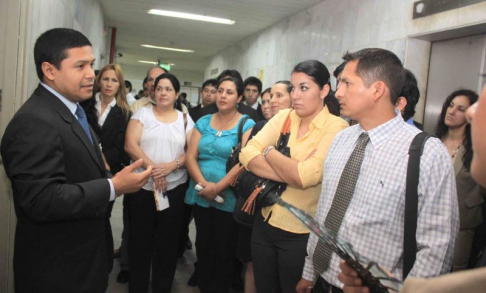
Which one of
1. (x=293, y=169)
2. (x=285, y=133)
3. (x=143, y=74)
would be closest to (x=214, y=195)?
(x=285, y=133)

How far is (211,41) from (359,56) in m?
10.5

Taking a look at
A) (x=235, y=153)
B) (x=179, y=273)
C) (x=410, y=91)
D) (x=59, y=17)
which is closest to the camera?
(x=410, y=91)

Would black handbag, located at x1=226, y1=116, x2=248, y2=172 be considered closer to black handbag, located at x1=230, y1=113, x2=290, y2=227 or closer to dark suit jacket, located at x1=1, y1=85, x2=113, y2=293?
black handbag, located at x1=230, y1=113, x2=290, y2=227

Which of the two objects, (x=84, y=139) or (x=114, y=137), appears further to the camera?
(x=114, y=137)

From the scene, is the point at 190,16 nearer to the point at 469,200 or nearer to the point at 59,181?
the point at 469,200

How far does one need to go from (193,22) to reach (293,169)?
811cm

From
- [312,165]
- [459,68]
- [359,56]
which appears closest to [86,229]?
[312,165]

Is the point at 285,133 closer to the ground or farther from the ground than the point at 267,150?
farther from the ground

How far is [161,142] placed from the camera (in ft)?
10.5

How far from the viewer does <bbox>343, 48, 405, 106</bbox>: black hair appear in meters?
1.67

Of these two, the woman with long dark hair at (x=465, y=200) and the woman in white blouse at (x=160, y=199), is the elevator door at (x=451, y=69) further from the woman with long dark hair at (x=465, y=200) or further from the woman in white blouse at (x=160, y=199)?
the woman in white blouse at (x=160, y=199)

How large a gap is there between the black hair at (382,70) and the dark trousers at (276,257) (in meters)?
0.92

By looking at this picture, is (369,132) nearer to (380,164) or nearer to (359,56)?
(380,164)

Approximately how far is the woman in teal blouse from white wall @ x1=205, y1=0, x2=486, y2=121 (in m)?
2.53
